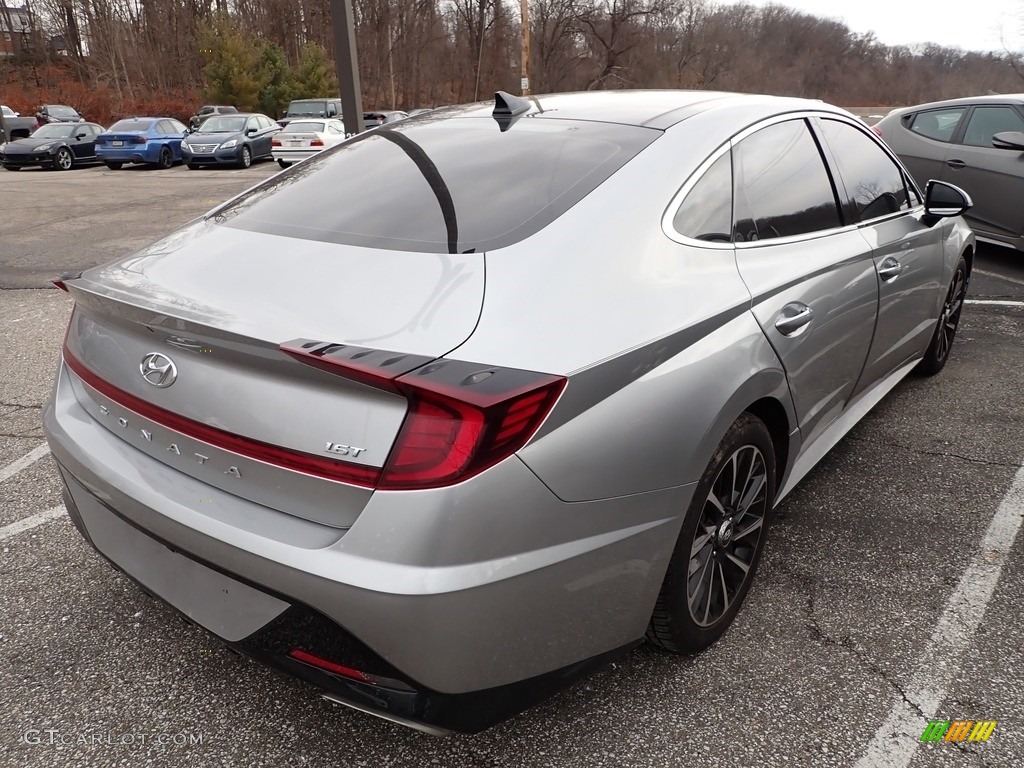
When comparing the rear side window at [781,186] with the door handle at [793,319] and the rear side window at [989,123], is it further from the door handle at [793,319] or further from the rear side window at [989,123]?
the rear side window at [989,123]

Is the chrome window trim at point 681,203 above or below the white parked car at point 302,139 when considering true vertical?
above

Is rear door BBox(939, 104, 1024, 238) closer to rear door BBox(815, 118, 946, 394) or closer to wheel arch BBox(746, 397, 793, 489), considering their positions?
rear door BBox(815, 118, 946, 394)

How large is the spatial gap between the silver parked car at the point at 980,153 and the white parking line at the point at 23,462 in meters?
7.66

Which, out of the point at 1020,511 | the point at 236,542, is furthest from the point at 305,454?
the point at 1020,511

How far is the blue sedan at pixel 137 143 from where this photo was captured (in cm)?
2083

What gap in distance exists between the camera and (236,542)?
1.67 meters

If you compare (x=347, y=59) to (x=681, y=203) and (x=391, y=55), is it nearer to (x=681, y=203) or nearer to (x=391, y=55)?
(x=681, y=203)

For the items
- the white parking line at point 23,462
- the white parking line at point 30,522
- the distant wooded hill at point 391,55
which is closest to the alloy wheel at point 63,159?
the distant wooded hill at point 391,55

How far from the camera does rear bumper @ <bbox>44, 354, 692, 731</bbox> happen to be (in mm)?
1526

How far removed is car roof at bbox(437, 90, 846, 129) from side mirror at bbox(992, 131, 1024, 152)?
197 inches

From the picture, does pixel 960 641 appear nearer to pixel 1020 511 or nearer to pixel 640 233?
pixel 1020 511

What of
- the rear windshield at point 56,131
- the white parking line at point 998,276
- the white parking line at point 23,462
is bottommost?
the white parking line at point 998,276

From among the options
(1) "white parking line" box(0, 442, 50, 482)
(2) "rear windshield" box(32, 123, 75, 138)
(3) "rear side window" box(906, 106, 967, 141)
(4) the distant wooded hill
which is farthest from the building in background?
(1) "white parking line" box(0, 442, 50, 482)

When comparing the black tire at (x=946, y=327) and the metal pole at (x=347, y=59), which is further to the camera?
the metal pole at (x=347, y=59)
